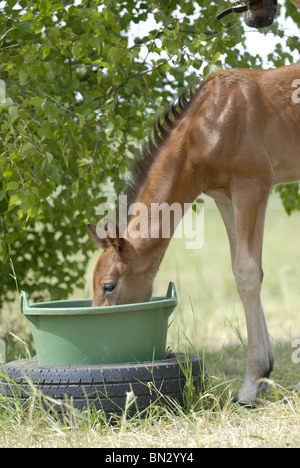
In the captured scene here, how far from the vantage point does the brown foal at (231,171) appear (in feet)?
13.4

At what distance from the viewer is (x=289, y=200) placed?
5.97m

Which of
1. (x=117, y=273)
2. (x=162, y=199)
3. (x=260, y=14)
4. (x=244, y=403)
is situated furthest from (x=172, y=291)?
(x=260, y=14)

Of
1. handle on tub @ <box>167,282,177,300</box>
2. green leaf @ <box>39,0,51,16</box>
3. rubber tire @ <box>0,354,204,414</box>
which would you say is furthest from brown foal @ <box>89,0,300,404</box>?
green leaf @ <box>39,0,51,16</box>

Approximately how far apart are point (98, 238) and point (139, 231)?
28 centimetres

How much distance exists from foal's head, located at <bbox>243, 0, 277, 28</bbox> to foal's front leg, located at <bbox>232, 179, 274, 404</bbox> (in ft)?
3.62

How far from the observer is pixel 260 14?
4250 mm

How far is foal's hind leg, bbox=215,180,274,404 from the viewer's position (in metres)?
4.09

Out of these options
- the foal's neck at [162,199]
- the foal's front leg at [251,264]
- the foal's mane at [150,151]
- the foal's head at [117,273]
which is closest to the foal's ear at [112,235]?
the foal's head at [117,273]

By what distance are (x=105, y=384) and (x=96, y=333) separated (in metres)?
0.29

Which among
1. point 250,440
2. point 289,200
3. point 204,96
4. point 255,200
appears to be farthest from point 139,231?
point 289,200

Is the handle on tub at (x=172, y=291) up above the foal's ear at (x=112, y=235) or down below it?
below

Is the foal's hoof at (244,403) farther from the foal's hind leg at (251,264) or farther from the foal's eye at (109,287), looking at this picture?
the foal's eye at (109,287)

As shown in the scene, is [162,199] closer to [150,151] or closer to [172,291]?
[150,151]

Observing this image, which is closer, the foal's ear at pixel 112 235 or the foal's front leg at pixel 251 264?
the foal's ear at pixel 112 235
